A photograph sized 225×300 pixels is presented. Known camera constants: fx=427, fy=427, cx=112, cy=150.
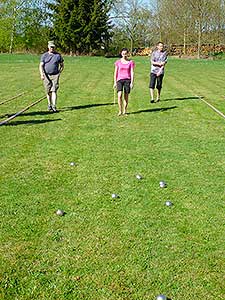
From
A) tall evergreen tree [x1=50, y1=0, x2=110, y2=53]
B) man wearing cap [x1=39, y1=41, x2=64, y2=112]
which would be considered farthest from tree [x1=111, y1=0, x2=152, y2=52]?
man wearing cap [x1=39, y1=41, x2=64, y2=112]

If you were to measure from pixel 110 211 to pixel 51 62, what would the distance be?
744 centimetres

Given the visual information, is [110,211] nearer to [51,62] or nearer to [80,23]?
[51,62]

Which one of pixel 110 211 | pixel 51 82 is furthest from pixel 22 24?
pixel 110 211

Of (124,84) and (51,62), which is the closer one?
(124,84)

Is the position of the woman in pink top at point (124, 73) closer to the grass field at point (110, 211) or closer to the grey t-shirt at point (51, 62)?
the grass field at point (110, 211)

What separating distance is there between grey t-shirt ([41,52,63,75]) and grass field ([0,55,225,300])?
176cm

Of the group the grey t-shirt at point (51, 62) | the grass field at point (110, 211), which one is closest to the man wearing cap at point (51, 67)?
the grey t-shirt at point (51, 62)

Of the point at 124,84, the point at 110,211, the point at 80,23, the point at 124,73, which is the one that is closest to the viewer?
the point at 110,211

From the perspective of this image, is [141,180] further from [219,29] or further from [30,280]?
[219,29]

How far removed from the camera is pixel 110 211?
17.0 ft

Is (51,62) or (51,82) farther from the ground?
(51,62)

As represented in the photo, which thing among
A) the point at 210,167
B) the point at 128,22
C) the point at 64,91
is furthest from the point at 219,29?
the point at 210,167

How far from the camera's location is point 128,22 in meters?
59.3

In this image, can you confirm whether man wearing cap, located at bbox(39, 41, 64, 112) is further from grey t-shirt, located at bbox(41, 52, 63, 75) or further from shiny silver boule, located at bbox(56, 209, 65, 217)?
shiny silver boule, located at bbox(56, 209, 65, 217)
